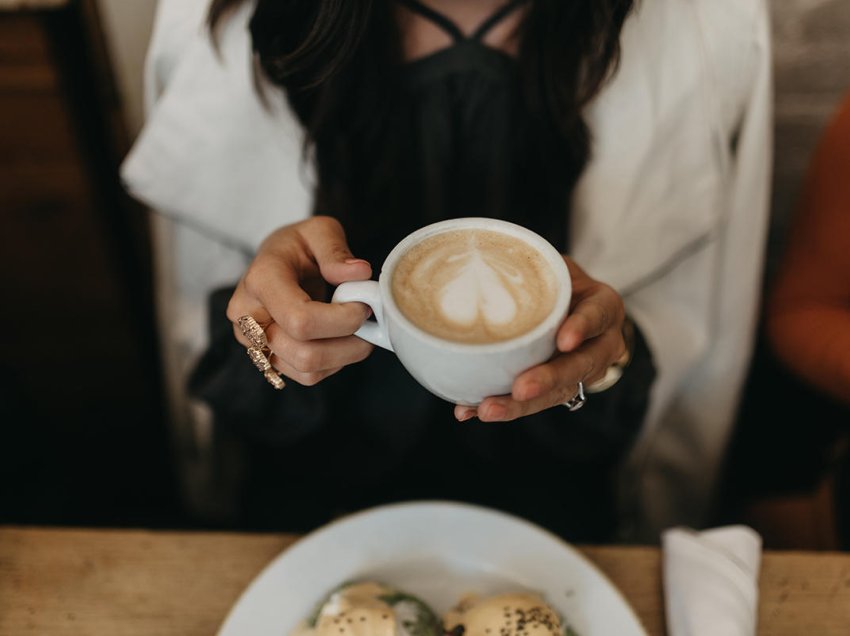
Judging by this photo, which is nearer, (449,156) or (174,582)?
(174,582)

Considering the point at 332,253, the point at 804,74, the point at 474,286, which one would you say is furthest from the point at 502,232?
the point at 804,74

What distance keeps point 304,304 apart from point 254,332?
9 cm

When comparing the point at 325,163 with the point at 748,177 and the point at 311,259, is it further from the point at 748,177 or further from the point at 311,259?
the point at 748,177

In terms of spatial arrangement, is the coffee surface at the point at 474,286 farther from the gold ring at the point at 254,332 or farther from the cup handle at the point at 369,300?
the gold ring at the point at 254,332

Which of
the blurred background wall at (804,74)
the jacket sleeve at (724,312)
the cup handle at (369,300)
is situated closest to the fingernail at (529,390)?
the cup handle at (369,300)

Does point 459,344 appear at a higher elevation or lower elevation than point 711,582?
higher

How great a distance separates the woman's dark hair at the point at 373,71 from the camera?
0.82 metres

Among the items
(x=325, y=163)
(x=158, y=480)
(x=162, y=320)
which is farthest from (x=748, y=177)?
(x=158, y=480)

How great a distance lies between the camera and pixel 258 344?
2.20 feet

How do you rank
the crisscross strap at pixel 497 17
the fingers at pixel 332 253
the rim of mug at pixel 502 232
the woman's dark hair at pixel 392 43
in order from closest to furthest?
the rim of mug at pixel 502 232
the fingers at pixel 332 253
the woman's dark hair at pixel 392 43
the crisscross strap at pixel 497 17

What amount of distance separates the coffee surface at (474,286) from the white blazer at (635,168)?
1.50 ft

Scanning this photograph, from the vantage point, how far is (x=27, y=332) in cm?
154

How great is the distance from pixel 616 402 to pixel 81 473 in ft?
4.25

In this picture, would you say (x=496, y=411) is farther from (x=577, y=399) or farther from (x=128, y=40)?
(x=128, y=40)
